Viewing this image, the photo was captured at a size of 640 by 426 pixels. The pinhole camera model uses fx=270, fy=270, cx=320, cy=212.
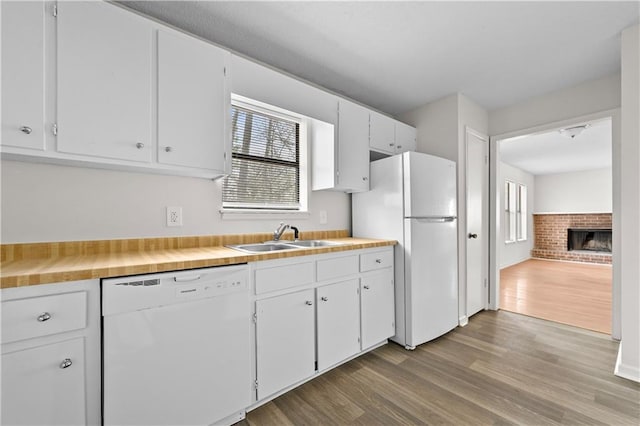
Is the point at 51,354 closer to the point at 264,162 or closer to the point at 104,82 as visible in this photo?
the point at 104,82

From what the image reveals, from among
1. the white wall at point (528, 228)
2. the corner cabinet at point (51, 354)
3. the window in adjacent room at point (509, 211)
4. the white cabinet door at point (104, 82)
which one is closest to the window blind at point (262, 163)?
the white cabinet door at point (104, 82)

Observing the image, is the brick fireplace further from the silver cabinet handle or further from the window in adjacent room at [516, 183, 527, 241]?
the silver cabinet handle

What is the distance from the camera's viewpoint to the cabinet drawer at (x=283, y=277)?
1609mm

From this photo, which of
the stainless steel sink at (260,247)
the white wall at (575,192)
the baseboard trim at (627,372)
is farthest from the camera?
the white wall at (575,192)

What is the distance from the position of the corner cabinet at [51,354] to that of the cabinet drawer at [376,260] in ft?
5.50

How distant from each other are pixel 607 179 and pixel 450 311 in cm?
709

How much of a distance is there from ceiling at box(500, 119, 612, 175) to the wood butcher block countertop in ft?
11.9

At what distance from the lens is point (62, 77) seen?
125 centimetres

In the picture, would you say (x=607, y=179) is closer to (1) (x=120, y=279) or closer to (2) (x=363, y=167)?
(2) (x=363, y=167)

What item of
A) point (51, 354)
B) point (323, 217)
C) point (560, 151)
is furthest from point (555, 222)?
point (51, 354)

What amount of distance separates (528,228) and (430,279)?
269 inches

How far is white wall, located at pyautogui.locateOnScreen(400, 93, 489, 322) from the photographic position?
2924 mm

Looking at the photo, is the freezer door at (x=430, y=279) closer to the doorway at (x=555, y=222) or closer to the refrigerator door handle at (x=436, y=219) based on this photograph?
the refrigerator door handle at (x=436, y=219)

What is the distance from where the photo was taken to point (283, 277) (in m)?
1.71
